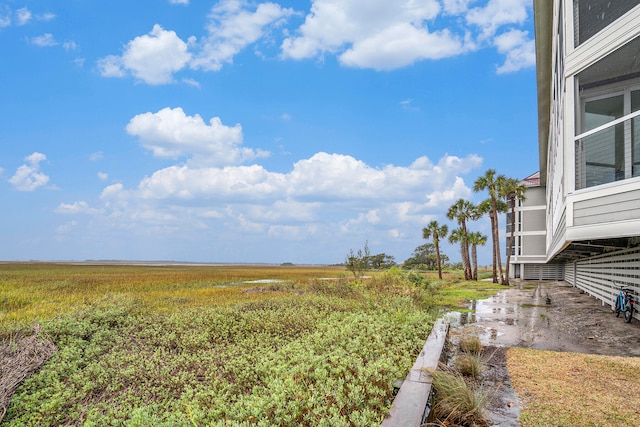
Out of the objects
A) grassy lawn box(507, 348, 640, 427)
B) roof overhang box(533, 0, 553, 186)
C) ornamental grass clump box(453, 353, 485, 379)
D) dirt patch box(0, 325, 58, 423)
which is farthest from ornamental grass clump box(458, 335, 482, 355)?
roof overhang box(533, 0, 553, 186)

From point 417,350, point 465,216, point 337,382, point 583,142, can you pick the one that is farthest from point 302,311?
point 465,216

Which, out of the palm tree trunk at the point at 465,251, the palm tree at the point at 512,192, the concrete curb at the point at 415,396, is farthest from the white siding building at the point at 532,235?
the concrete curb at the point at 415,396

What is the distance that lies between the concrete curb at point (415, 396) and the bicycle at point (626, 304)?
8.13m

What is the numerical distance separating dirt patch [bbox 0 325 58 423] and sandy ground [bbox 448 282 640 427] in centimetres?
650

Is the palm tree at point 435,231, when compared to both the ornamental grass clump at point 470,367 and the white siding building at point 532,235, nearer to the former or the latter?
the white siding building at point 532,235

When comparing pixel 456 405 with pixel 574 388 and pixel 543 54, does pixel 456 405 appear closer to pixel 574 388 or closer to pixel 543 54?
pixel 574 388

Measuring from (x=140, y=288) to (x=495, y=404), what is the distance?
1901 centimetres

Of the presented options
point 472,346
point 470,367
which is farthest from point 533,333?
point 470,367

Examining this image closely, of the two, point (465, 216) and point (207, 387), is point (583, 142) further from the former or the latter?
point (465, 216)

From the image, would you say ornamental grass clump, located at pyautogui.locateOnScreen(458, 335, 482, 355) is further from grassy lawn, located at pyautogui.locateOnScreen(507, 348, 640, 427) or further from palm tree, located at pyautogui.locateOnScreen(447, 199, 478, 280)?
palm tree, located at pyautogui.locateOnScreen(447, 199, 478, 280)

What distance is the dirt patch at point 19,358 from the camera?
586 centimetres

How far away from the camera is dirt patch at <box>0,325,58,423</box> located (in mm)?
5855

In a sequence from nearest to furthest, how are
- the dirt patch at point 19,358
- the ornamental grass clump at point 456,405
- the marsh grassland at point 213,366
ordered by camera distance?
the ornamental grass clump at point 456,405 → the marsh grassland at point 213,366 → the dirt patch at point 19,358

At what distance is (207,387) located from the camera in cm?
573
